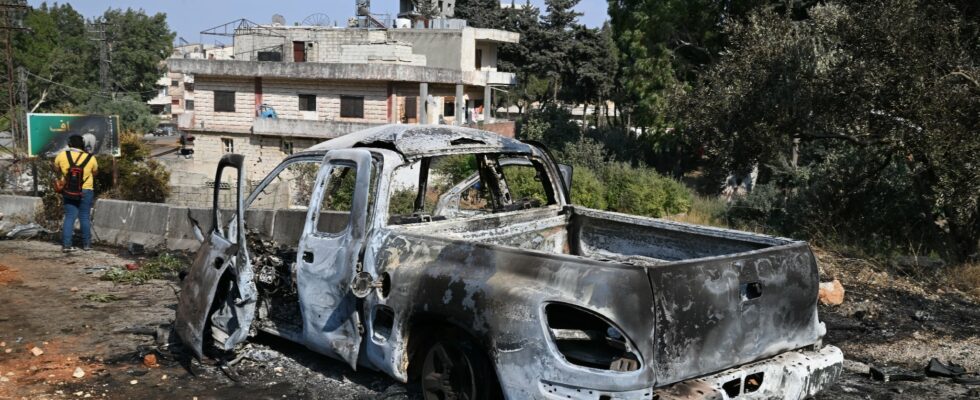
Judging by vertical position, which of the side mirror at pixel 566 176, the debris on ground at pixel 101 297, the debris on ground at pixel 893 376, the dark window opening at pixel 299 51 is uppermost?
the dark window opening at pixel 299 51

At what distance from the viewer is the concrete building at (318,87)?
1453 inches

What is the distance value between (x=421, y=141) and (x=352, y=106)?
32548mm

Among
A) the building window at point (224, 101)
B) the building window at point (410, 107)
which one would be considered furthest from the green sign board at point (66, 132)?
the building window at point (224, 101)

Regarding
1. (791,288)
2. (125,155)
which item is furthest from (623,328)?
(125,155)

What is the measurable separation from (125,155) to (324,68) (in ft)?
71.6

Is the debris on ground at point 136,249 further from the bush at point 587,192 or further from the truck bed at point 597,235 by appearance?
the bush at point 587,192

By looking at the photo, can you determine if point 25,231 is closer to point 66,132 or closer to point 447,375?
point 66,132

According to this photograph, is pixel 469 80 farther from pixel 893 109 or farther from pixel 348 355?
pixel 348 355

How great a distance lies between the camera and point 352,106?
37.7m

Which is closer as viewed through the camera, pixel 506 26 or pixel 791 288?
pixel 791 288

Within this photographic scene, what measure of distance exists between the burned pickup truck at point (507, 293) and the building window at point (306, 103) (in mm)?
32036

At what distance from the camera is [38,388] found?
5684 millimetres

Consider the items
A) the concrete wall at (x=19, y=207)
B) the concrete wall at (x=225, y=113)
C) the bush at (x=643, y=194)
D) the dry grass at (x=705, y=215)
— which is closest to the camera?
the concrete wall at (x=19, y=207)

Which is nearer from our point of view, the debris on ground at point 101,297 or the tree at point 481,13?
the debris on ground at point 101,297
